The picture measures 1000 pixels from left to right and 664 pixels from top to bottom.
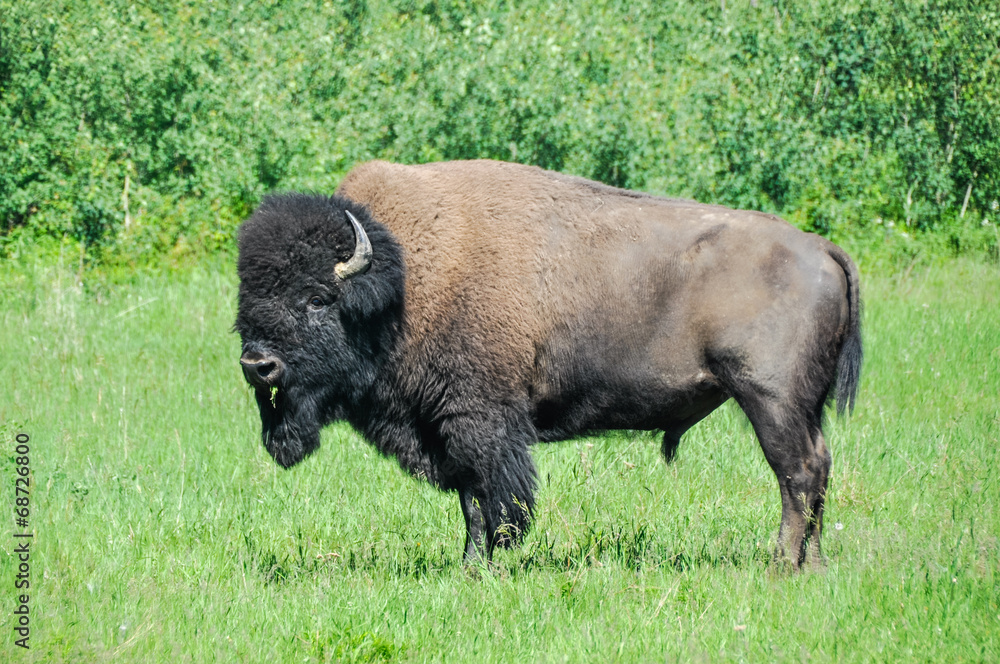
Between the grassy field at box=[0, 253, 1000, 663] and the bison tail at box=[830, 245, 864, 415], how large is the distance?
2.49 feet

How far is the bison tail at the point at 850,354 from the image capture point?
4629mm

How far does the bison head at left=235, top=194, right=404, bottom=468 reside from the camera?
4.81 m

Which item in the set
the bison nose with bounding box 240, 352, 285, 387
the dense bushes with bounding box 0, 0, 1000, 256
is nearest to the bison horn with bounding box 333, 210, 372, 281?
the bison nose with bounding box 240, 352, 285, 387

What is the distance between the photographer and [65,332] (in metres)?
9.43

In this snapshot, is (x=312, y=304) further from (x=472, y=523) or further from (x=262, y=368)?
(x=472, y=523)

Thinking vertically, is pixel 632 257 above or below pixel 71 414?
above

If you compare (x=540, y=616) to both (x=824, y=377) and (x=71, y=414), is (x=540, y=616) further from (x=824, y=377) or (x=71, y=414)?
(x=71, y=414)

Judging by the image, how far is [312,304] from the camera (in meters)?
4.91

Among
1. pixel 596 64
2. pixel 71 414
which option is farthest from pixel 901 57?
pixel 71 414

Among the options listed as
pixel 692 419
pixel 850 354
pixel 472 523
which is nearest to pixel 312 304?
pixel 472 523

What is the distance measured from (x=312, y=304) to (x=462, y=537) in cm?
167

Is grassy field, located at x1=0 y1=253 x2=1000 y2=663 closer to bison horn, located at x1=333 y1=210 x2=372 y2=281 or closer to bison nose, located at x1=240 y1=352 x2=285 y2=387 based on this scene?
bison nose, located at x1=240 y1=352 x2=285 y2=387

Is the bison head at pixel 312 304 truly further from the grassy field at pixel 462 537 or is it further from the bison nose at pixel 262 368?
the grassy field at pixel 462 537

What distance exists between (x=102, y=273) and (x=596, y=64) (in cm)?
788
